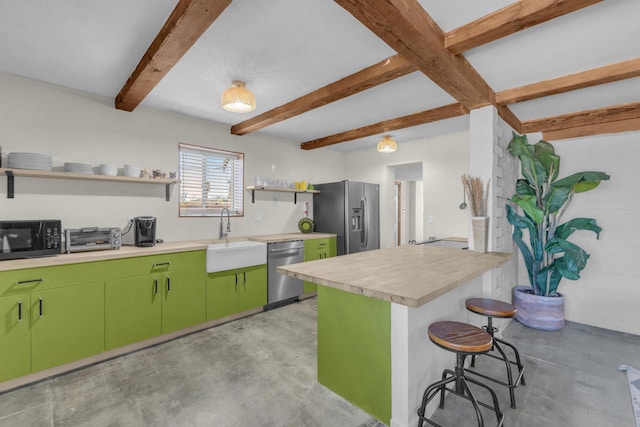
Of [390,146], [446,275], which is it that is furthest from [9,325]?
[390,146]

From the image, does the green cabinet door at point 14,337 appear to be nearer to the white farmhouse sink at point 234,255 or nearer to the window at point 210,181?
the white farmhouse sink at point 234,255

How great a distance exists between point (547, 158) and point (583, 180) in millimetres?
389

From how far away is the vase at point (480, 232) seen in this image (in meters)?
2.74

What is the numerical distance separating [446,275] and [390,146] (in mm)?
2639

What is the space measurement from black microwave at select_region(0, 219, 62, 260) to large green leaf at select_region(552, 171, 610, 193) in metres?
4.78

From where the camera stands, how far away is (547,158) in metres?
3.09

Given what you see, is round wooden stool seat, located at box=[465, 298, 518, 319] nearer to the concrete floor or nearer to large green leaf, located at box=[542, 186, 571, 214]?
the concrete floor

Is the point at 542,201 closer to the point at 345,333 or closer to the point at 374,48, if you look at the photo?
the point at 374,48

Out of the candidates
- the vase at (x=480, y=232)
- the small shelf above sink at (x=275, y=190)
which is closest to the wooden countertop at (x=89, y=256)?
the small shelf above sink at (x=275, y=190)

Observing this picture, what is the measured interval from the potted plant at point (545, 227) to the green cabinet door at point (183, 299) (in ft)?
11.5

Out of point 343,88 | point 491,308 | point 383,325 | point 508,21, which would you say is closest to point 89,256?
point 383,325

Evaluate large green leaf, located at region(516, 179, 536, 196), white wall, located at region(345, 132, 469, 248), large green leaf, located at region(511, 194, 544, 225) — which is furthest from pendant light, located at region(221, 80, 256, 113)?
white wall, located at region(345, 132, 469, 248)

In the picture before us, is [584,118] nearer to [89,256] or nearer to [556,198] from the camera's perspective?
[556,198]

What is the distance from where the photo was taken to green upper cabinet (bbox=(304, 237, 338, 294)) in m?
4.17
